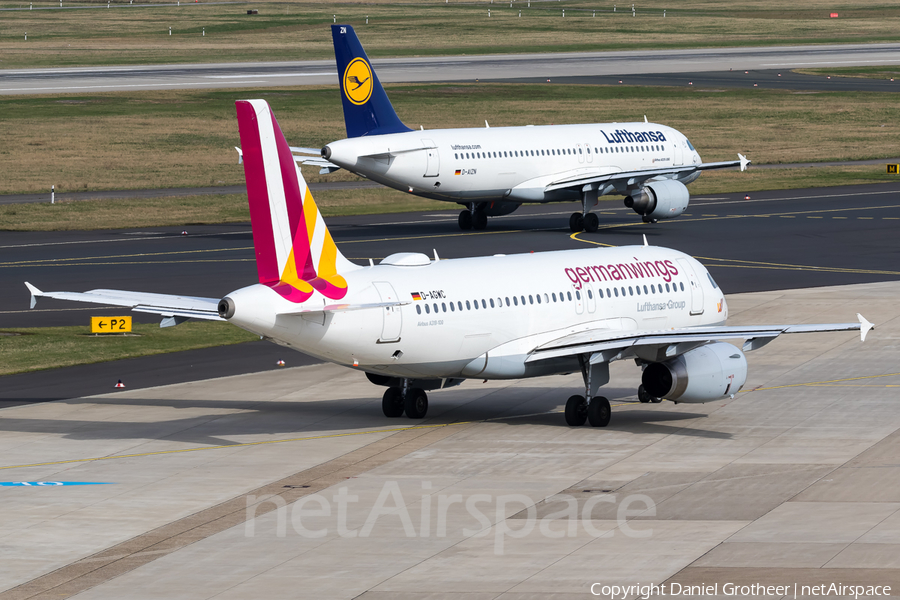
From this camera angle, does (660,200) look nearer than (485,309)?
No

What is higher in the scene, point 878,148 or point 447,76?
point 447,76

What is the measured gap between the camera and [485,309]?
118ft

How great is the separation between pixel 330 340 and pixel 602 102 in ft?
349

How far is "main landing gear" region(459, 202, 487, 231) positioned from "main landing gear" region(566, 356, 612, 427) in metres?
44.2

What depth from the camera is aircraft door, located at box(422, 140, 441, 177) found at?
7438 cm

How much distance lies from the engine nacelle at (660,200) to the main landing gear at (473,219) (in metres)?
8.48

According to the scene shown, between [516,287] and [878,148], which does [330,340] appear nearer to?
[516,287]

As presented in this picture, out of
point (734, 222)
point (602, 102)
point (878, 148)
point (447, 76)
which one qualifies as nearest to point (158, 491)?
point (734, 222)

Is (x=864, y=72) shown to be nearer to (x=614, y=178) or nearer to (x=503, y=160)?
(x=614, y=178)

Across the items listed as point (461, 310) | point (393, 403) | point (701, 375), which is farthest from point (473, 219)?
point (461, 310)

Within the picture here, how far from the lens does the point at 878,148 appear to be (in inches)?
4592

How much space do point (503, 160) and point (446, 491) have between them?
4814cm

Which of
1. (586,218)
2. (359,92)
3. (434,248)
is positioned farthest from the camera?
(586,218)

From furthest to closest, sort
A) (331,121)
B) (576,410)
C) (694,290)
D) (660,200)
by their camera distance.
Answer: (331,121), (660,200), (694,290), (576,410)
